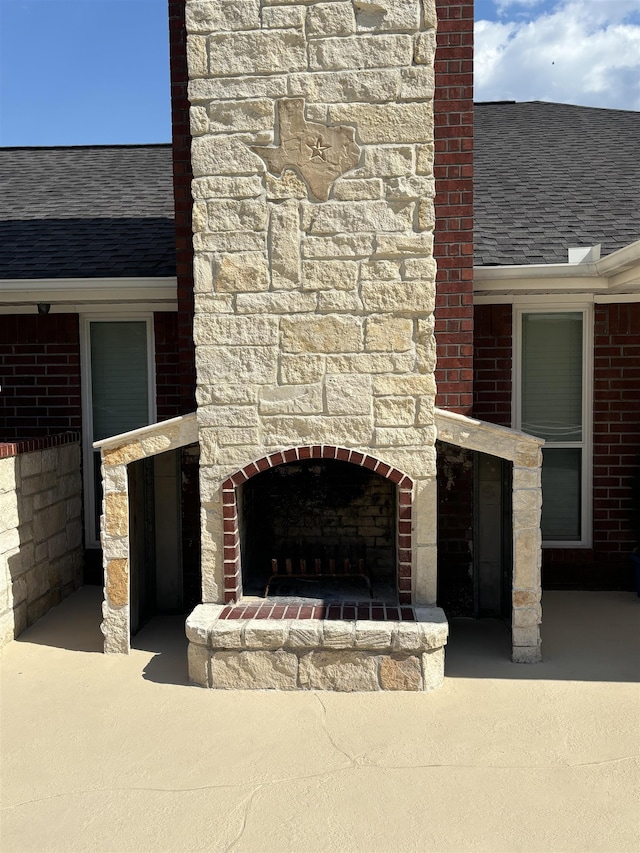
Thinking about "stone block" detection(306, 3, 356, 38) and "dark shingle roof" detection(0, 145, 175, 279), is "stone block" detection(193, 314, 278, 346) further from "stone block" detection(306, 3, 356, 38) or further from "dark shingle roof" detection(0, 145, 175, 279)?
"stone block" detection(306, 3, 356, 38)

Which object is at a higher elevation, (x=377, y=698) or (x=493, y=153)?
(x=493, y=153)

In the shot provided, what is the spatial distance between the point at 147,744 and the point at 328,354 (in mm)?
2765

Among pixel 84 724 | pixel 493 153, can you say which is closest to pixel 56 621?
pixel 84 724

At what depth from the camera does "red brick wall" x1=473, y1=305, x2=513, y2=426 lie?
21.2 ft

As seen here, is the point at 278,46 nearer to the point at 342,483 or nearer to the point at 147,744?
the point at 342,483

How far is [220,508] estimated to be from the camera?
499cm

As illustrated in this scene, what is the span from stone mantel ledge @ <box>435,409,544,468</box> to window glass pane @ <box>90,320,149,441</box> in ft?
10.6

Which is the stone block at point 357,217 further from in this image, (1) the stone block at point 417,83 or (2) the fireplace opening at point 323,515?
(2) the fireplace opening at point 323,515

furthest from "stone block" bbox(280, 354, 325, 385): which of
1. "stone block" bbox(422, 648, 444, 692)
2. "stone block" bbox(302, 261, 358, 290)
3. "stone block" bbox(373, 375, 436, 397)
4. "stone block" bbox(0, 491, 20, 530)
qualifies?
"stone block" bbox(0, 491, 20, 530)

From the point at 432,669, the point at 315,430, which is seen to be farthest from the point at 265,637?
the point at 315,430

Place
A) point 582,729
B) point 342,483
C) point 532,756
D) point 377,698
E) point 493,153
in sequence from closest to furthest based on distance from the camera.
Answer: point 532,756 → point 582,729 → point 377,698 → point 342,483 → point 493,153

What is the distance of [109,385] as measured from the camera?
6.80 metres

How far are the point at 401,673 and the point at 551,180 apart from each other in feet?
19.7

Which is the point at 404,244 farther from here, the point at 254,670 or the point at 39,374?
the point at 39,374
